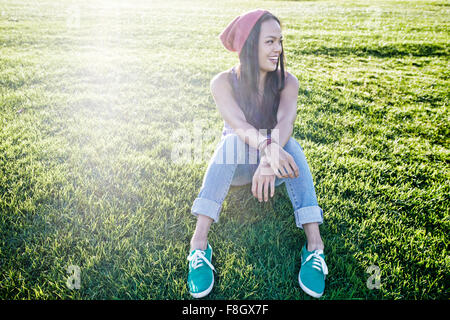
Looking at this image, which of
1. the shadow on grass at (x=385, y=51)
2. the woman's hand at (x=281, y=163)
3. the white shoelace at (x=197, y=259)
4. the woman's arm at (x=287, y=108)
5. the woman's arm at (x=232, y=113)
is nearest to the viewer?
the white shoelace at (x=197, y=259)

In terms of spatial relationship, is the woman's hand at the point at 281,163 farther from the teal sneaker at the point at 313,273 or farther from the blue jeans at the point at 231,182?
the teal sneaker at the point at 313,273

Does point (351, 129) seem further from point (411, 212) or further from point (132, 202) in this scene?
point (132, 202)

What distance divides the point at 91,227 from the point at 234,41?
219cm

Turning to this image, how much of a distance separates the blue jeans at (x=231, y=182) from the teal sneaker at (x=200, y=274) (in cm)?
32

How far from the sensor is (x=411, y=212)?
2.98 metres

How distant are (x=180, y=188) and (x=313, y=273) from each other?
1.64 m

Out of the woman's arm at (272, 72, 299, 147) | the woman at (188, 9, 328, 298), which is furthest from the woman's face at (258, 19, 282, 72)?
the woman's arm at (272, 72, 299, 147)

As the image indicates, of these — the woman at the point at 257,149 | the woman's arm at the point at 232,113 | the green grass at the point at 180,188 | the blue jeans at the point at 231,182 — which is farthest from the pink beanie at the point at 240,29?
the green grass at the point at 180,188

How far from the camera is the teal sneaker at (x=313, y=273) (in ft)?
Answer: 7.07

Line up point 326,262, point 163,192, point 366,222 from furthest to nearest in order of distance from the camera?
point 163,192 < point 366,222 < point 326,262

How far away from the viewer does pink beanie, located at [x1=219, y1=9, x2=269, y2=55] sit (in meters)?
2.60

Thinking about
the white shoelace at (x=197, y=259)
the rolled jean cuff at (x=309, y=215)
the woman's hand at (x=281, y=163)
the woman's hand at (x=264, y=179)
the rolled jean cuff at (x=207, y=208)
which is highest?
the woman's hand at (x=281, y=163)

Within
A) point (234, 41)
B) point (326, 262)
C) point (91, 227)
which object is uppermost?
point (234, 41)

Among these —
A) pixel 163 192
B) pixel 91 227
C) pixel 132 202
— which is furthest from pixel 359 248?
pixel 91 227
